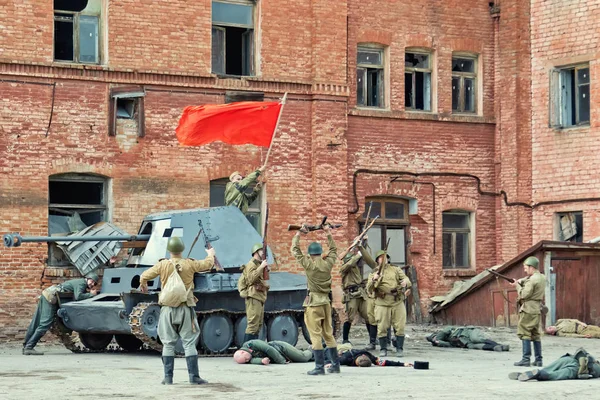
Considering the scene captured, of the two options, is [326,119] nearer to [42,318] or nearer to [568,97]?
[568,97]

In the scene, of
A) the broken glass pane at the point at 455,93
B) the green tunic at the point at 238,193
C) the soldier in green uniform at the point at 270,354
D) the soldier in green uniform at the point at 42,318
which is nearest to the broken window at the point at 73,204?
the green tunic at the point at 238,193

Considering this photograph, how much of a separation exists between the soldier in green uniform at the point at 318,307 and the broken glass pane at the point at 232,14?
34.7ft

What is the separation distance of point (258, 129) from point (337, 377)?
8239mm

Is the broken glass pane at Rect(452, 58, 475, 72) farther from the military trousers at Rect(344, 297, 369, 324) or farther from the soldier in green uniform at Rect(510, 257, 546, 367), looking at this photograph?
the soldier in green uniform at Rect(510, 257, 546, 367)

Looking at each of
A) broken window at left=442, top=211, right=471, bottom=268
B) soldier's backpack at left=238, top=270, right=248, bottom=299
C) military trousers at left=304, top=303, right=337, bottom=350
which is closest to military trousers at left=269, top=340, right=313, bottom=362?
soldier's backpack at left=238, top=270, right=248, bottom=299

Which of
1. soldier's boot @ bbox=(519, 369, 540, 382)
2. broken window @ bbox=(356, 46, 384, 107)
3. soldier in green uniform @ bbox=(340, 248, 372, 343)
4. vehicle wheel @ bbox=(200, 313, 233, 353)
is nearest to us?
soldier's boot @ bbox=(519, 369, 540, 382)

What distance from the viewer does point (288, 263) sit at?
27375mm

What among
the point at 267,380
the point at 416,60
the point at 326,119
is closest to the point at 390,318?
the point at 267,380

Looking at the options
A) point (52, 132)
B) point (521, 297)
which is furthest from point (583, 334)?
point (52, 132)

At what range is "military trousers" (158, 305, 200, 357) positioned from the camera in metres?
15.7

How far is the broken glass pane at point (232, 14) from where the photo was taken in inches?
1064

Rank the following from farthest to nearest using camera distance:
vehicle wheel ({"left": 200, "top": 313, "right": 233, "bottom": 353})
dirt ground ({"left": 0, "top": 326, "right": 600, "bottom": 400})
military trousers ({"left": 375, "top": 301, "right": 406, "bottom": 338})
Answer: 1. vehicle wheel ({"left": 200, "top": 313, "right": 233, "bottom": 353})
2. military trousers ({"left": 375, "top": 301, "right": 406, "bottom": 338})
3. dirt ground ({"left": 0, "top": 326, "right": 600, "bottom": 400})

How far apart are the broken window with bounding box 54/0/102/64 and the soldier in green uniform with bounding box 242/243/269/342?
706cm

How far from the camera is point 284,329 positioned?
21.9 metres
